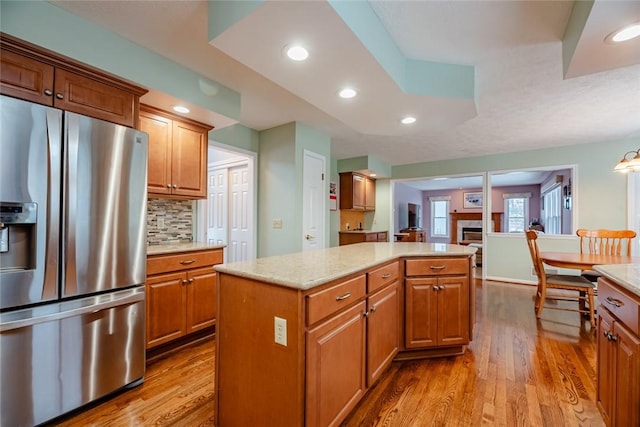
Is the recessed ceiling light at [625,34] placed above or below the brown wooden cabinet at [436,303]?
above

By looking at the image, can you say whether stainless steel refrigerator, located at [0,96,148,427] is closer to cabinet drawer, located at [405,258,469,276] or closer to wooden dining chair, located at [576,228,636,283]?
cabinet drawer, located at [405,258,469,276]

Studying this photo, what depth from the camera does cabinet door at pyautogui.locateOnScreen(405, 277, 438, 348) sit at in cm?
223

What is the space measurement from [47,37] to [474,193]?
10.5 metres

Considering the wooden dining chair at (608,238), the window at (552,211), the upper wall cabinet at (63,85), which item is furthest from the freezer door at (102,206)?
the window at (552,211)

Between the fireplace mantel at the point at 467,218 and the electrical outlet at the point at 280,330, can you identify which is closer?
the electrical outlet at the point at 280,330

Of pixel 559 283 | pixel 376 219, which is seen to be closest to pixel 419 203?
pixel 376 219

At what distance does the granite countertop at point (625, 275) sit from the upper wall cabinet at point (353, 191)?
4289 mm

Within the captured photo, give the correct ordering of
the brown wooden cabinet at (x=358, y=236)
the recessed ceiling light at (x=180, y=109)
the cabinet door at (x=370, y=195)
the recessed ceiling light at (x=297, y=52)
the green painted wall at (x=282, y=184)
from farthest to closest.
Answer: the cabinet door at (x=370, y=195) < the brown wooden cabinet at (x=358, y=236) < the green painted wall at (x=282, y=184) < the recessed ceiling light at (x=180, y=109) < the recessed ceiling light at (x=297, y=52)

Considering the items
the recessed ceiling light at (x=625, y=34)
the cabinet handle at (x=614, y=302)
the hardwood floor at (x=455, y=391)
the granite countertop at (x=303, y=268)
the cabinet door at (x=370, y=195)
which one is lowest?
the hardwood floor at (x=455, y=391)

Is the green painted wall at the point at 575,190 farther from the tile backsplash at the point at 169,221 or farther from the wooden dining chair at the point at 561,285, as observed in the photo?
the tile backsplash at the point at 169,221

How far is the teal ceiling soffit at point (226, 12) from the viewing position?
4.39 feet

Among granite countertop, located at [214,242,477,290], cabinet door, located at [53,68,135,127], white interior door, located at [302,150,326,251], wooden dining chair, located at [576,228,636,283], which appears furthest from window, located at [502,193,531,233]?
cabinet door, located at [53,68,135,127]

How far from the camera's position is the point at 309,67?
5.84 feet

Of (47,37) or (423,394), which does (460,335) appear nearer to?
(423,394)
